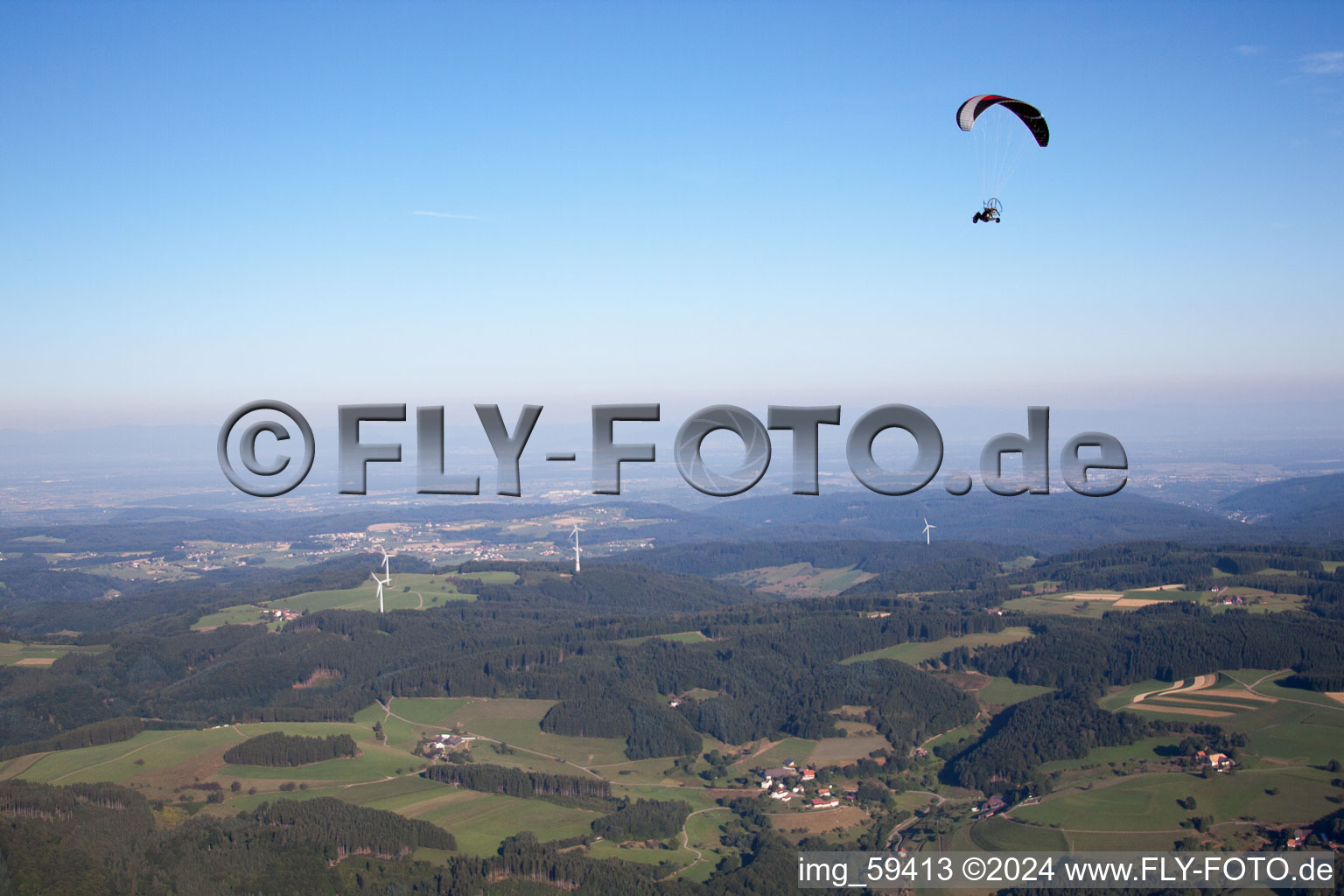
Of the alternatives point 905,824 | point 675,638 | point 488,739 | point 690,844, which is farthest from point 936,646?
point 690,844

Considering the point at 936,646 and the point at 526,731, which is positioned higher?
the point at 936,646

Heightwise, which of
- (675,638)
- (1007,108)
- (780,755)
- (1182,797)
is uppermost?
(1007,108)

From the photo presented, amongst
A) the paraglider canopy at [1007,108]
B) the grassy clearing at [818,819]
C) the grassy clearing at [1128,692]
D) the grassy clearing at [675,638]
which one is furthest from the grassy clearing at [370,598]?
the paraglider canopy at [1007,108]

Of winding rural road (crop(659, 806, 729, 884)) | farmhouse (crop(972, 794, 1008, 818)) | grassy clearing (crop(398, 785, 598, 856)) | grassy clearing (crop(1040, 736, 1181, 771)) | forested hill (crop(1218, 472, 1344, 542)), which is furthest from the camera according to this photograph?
forested hill (crop(1218, 472, 1344, 542))

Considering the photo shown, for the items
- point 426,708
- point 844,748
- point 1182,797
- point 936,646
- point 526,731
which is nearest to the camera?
point 1182,797

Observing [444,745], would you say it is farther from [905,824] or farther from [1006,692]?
[1006,692]

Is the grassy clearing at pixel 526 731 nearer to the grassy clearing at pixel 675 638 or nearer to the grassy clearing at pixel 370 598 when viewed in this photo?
the grassy clearing at pixel 675 638

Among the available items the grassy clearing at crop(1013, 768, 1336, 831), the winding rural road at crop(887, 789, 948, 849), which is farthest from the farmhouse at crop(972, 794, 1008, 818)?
the winding rural road at crop(887, 789, 948, 849)

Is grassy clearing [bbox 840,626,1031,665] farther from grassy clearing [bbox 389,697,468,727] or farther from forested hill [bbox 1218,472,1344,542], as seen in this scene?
forested hill [bbox 1218,472,1344,542]

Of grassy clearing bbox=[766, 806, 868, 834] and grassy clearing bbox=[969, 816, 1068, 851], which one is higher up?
grassy clearing bbox=[969, 816, 1068, 851]
